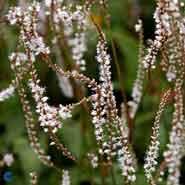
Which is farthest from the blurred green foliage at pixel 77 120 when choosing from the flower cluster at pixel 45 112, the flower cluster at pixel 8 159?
the flower cluster at pixel 45 112

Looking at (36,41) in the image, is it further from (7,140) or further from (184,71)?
(7,140)

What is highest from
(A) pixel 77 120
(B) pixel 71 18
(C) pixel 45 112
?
(A) pixel 77 120

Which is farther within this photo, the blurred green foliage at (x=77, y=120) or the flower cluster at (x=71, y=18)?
Answer: the blurred green foliage at (x=77, y=120)

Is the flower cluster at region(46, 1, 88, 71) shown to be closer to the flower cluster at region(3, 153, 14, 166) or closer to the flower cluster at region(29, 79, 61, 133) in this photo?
the flower cluster at region(29, 79, 61, 133)

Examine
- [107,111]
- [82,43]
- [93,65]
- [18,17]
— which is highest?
[93,65]

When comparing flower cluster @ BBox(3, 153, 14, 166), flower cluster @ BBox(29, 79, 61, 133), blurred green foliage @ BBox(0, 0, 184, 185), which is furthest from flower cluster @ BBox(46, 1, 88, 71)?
flower cluster @ BBox(3, 153, 14, 166)

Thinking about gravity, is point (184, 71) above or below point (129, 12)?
below

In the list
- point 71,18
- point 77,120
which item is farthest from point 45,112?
point 77,120

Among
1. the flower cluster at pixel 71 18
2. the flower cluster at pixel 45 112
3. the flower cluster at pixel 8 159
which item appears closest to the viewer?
the flower cluster at pixel 45 112

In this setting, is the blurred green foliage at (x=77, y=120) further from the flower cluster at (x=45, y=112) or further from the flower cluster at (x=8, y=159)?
the flower cluster at (x=45, y=112)

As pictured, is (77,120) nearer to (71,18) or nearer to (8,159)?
(8,159)

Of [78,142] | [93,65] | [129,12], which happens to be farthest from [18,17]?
[129,12]
